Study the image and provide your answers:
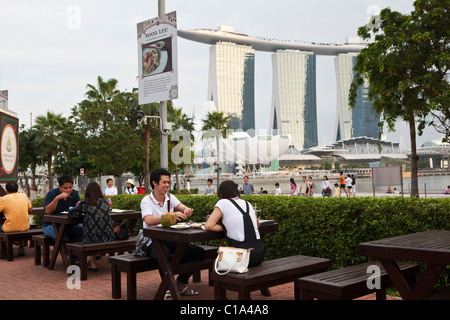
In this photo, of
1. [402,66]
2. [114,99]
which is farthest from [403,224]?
[114,99]

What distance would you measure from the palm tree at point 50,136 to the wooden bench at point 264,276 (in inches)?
1959

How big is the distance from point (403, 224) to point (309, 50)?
582 feet

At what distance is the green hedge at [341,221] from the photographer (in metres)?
5.52

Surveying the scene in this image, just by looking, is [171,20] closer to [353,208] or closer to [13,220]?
[13,220]

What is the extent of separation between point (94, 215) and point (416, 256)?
4480 mm

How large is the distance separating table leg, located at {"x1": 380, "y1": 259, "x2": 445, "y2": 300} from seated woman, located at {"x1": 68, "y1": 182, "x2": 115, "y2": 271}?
162 inches

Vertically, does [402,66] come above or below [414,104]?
above

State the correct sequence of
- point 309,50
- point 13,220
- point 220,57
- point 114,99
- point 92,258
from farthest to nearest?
point 309,50, point 220,57, point 114,99, point 13,220, point 92,258

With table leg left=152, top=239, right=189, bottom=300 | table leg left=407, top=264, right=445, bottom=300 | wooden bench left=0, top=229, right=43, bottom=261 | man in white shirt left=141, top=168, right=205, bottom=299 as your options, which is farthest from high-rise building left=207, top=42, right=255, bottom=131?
table leg left=407, top=264, right=445, bottom=300

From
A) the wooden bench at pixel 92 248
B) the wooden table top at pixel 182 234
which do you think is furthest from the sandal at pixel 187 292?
the wooden bench at pixel 92 248

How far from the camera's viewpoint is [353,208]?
616 centimetres

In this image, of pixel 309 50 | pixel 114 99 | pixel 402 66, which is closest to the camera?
pixel 402 66

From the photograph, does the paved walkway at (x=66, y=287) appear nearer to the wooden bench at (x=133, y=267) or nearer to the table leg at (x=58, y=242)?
the table leg at (x=58, y=242)

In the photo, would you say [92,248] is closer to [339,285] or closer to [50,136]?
[339,285]
